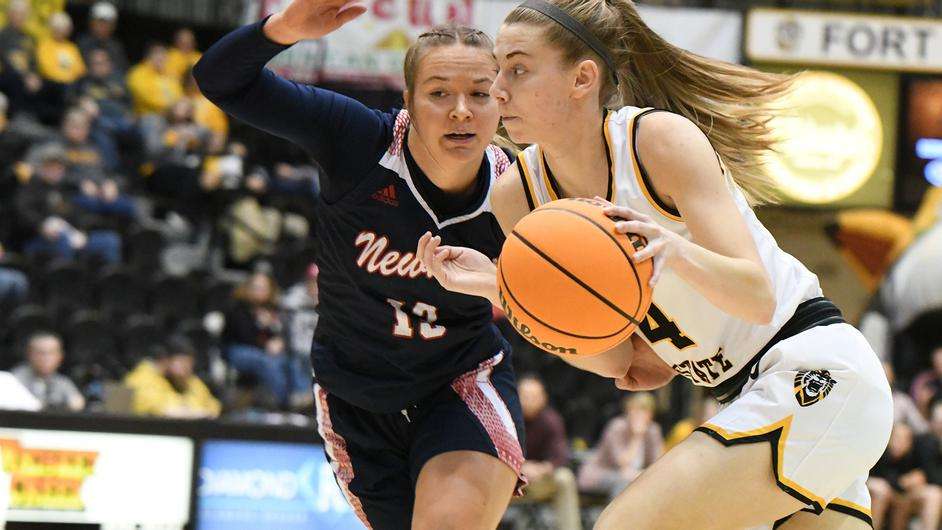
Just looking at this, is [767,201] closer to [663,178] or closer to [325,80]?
[663,178]

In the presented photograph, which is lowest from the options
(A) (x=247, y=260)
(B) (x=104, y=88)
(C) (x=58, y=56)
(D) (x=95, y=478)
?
(A) (x=247, y=260)

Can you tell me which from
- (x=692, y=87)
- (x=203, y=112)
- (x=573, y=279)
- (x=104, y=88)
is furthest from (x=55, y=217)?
(x=573, y=279)

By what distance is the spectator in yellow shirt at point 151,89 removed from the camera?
476 inches

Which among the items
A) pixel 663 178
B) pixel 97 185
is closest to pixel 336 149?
pixel 663 178

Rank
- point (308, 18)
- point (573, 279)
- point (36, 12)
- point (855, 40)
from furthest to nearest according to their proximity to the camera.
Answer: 1. point (855, 40)
2. point (36, 12)
3. point (308, 18)
4. point (573, 279)

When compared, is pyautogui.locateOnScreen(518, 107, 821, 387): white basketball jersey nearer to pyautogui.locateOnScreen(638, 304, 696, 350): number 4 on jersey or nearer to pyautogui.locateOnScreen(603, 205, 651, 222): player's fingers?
pyautogui.locateOnScreen(638, 304, 696, 350): number 4 on jersey

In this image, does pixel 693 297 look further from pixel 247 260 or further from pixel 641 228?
pixel 247 260

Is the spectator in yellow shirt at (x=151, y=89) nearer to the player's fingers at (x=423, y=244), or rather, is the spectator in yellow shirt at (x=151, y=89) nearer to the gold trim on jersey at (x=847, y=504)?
the player's fingers at (x=423, y=244)

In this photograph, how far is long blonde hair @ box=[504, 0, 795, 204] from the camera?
11.0 ft

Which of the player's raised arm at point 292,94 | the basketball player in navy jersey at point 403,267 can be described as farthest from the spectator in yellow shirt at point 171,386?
the player's raised arm at point 292,94

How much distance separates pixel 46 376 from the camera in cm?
862

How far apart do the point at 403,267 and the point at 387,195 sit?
8.9 inches

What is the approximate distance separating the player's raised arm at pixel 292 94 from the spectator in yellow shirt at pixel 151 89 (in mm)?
8551

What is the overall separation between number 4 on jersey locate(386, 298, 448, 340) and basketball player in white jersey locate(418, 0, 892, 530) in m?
0.47
